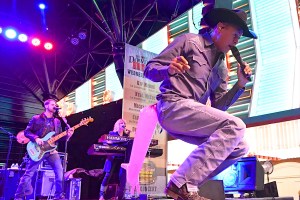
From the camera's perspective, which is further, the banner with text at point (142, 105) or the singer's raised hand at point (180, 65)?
the banner with text at point (142, 105)

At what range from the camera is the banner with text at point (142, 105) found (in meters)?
5.54

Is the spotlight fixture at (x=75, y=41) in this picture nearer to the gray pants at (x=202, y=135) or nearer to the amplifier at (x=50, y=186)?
the amplifier at (x=50, y=186)

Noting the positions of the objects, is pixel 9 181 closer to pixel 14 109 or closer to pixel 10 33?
pixel 10 33

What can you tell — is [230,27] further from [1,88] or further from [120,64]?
[1,88]

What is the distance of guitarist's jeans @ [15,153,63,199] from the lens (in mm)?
6043

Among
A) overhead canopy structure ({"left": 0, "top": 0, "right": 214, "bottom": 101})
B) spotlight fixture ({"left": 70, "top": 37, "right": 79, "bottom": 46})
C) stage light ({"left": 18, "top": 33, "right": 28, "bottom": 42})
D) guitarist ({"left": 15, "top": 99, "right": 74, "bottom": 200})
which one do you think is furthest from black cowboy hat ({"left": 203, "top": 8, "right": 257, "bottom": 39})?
spotlight fixture ({"left": 70, "top": 37, "right": 79, "bottom": 46})

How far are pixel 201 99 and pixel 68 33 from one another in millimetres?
10490

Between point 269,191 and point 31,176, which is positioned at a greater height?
point 31,176

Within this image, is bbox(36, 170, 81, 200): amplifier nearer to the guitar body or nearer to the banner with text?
the guitar body

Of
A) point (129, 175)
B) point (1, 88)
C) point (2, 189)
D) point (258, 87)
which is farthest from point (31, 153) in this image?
point (1, 88)

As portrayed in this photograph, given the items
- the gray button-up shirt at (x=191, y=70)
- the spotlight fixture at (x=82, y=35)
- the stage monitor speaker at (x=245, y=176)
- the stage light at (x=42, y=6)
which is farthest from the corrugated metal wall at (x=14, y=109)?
the gray button-up shirt at (x=191, y=70)

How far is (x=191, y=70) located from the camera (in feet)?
7.45

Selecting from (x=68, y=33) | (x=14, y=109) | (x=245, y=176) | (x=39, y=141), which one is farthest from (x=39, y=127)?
(x=14, y=109)

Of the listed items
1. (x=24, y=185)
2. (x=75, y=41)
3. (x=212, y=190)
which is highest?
(x=75, y=41)
